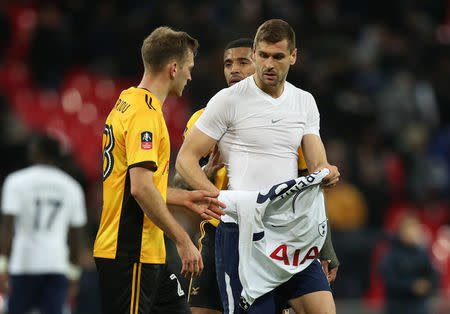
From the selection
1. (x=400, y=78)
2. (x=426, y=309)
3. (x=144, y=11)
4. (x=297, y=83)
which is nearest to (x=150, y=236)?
(x=426, y=309)

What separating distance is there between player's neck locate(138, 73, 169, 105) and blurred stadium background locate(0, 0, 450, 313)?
5.50 m

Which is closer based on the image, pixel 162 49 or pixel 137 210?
pixel 137 210

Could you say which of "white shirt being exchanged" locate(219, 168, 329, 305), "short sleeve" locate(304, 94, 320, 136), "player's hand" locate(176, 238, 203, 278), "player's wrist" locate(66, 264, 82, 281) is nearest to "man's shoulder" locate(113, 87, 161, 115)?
"white shirt being exchanged" locate(219, 168, 329, 305)

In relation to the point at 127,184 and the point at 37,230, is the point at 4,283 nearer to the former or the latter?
the point at 37,230

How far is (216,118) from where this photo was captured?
4.89 metres

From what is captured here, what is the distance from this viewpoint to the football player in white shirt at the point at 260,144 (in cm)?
485

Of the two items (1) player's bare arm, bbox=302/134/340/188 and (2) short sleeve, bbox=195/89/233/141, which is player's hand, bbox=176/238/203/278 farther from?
(1) player's bare arm, bbox=302/134/340/188

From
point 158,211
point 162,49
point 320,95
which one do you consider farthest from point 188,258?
point 320,95

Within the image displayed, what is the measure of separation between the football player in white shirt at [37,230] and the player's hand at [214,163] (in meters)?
2.71

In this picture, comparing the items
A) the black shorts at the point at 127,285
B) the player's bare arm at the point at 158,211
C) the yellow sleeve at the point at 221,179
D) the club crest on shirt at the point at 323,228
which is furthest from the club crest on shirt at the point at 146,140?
the club crest on shirt at the point at 323,228

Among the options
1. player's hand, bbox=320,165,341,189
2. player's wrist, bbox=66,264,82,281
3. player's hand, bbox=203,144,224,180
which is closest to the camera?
player's hand, bbox=320,165,341,189

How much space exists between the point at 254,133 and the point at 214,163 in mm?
535

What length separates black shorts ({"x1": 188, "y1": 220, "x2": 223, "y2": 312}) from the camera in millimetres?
5562

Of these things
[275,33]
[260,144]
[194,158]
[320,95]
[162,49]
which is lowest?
[194,158]
